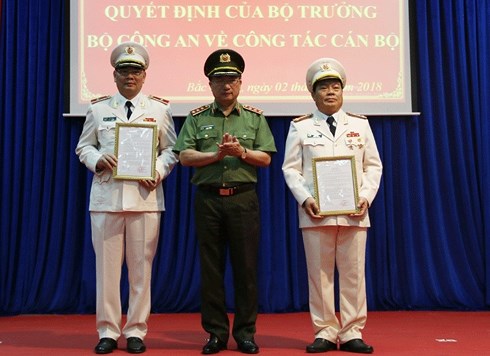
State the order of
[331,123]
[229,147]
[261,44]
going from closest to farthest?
[229,147] < [331,123] < [261,44]

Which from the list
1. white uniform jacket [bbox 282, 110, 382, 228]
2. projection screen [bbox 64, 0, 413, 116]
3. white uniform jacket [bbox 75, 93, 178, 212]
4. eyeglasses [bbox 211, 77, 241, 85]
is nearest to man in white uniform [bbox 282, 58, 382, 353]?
white uniform jacket [bbox 282, 110, 382, 228]

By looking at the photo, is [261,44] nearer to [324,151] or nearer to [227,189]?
[324,151]

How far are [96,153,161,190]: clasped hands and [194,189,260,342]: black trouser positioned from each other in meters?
0.23

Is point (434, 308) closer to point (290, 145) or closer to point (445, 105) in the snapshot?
point (445, 105)

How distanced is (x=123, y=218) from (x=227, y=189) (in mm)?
542

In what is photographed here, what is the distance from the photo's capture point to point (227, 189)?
11.0 ft

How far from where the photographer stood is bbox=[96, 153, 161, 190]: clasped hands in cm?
336

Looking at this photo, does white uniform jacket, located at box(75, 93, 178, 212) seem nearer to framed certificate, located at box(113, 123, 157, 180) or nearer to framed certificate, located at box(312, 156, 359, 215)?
framed certificate, located at box(113, 123, 157, 180)

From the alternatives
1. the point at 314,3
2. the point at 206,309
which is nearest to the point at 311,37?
the point at 314,3

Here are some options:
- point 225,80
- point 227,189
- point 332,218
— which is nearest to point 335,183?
point 332,218

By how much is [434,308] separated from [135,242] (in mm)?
2578

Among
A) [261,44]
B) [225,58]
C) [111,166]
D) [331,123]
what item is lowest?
[111,166]

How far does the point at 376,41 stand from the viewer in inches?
197

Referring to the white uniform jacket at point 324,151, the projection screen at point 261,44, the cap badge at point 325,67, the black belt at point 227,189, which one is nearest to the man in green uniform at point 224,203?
the black belt at point 227,189
